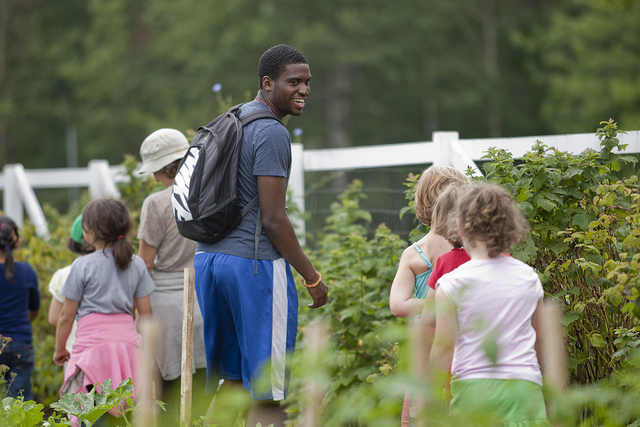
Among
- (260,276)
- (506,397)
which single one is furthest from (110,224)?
(506,397)

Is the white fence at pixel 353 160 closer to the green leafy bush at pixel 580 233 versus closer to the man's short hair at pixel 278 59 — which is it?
the green leafy bush at pixel 580 233

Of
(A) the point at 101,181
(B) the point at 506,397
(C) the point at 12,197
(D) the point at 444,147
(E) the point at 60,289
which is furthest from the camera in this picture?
(C) the point at 12,197

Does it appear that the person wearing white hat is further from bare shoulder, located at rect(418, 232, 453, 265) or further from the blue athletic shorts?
bare shoulder, located at rect(418, 232, 453, 265)

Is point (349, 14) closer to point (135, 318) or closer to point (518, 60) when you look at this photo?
point (518, 60)

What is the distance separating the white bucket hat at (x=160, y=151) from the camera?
430 cm

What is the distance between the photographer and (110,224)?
4125 mm

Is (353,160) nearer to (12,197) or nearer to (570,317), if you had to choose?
(570,317)

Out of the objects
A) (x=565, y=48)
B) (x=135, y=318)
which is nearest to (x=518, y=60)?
(x=565, y=48)

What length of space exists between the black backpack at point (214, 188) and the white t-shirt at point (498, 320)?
3.52ft

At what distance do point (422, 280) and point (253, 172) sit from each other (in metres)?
0.79

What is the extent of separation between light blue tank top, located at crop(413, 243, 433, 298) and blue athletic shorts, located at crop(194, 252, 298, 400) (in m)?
0.53

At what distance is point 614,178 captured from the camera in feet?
11.9

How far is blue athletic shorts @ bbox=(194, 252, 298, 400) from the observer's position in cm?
334

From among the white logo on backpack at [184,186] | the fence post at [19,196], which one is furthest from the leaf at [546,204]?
the fence post at [19,196]
